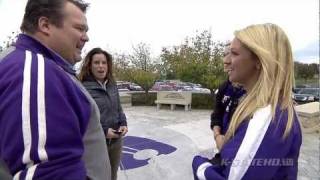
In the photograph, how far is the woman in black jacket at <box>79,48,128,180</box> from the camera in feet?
12.1

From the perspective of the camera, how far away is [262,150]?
1.53m

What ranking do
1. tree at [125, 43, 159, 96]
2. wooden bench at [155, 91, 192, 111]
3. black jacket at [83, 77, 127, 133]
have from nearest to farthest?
black jacket at [83, 77, 127, 133] < wooden bench at [155, 91, 192, 111] < tree at [125, 43, 159, 96]

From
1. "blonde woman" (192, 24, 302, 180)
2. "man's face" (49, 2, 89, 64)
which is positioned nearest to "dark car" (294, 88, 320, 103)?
"blonde woman" (192, 24, 302, 180)

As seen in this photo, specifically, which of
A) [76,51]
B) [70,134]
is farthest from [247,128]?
[76,51]

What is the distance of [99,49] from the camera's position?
3943mm

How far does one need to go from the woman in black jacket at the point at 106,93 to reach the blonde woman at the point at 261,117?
6.42 ft

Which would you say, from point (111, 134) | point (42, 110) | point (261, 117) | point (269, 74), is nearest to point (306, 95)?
point (111, 134)

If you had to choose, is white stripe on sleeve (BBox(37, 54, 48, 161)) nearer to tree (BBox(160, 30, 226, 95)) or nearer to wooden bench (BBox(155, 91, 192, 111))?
wooden bench (BBox(155, 91, 192, 111))

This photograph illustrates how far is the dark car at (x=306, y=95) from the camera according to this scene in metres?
20.8

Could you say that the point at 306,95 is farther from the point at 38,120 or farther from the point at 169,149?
the point at 38,120

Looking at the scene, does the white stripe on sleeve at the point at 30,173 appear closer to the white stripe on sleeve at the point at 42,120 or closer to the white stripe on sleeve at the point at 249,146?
the white stripe on sleeve at the point at 42,120

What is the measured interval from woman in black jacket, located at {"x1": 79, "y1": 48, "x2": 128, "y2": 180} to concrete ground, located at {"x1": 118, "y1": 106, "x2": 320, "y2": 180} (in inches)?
60.9

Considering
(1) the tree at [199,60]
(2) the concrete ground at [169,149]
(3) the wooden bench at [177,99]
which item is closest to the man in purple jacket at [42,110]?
(2) the concrete ground at [169,149]

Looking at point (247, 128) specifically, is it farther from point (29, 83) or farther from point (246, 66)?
point (29, 83)
